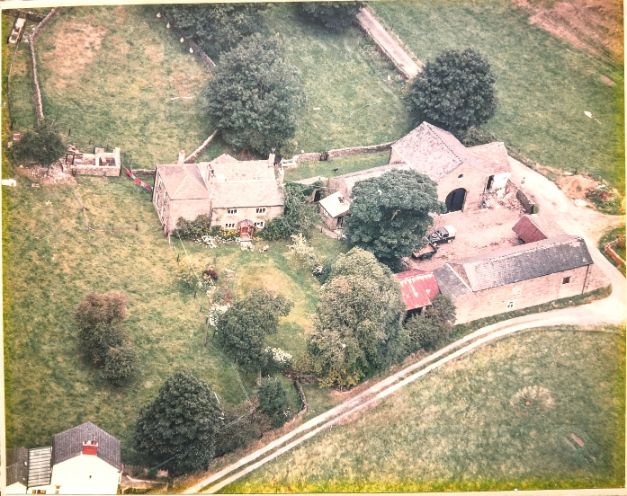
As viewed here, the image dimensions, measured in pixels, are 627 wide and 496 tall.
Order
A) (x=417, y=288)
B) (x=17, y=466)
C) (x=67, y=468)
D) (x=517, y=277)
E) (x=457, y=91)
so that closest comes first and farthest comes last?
(x=17, y=466) → (x=67, y=468) → (x=417, y=288) → (x=517, y=277) → (x=457, y=91)

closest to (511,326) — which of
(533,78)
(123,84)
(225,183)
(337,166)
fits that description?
(337,166)

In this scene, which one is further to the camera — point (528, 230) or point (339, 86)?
point (339, 86)

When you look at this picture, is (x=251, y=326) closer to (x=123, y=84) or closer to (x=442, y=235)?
(x=442, y=235)

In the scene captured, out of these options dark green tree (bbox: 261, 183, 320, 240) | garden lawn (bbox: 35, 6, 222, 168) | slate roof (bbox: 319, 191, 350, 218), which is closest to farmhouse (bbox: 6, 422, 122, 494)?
dark green tree (bbox: 261, 183, 320, 240)

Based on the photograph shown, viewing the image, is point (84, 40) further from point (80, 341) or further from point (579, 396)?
point (579, 396)

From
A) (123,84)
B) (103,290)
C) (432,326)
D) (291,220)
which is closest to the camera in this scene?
(103,290)

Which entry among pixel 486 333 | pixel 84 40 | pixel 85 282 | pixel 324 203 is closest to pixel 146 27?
pixel 84 40

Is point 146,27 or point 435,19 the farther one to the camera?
point 435,19

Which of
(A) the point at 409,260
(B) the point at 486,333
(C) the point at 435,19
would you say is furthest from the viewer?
(C) the point at 435,19
